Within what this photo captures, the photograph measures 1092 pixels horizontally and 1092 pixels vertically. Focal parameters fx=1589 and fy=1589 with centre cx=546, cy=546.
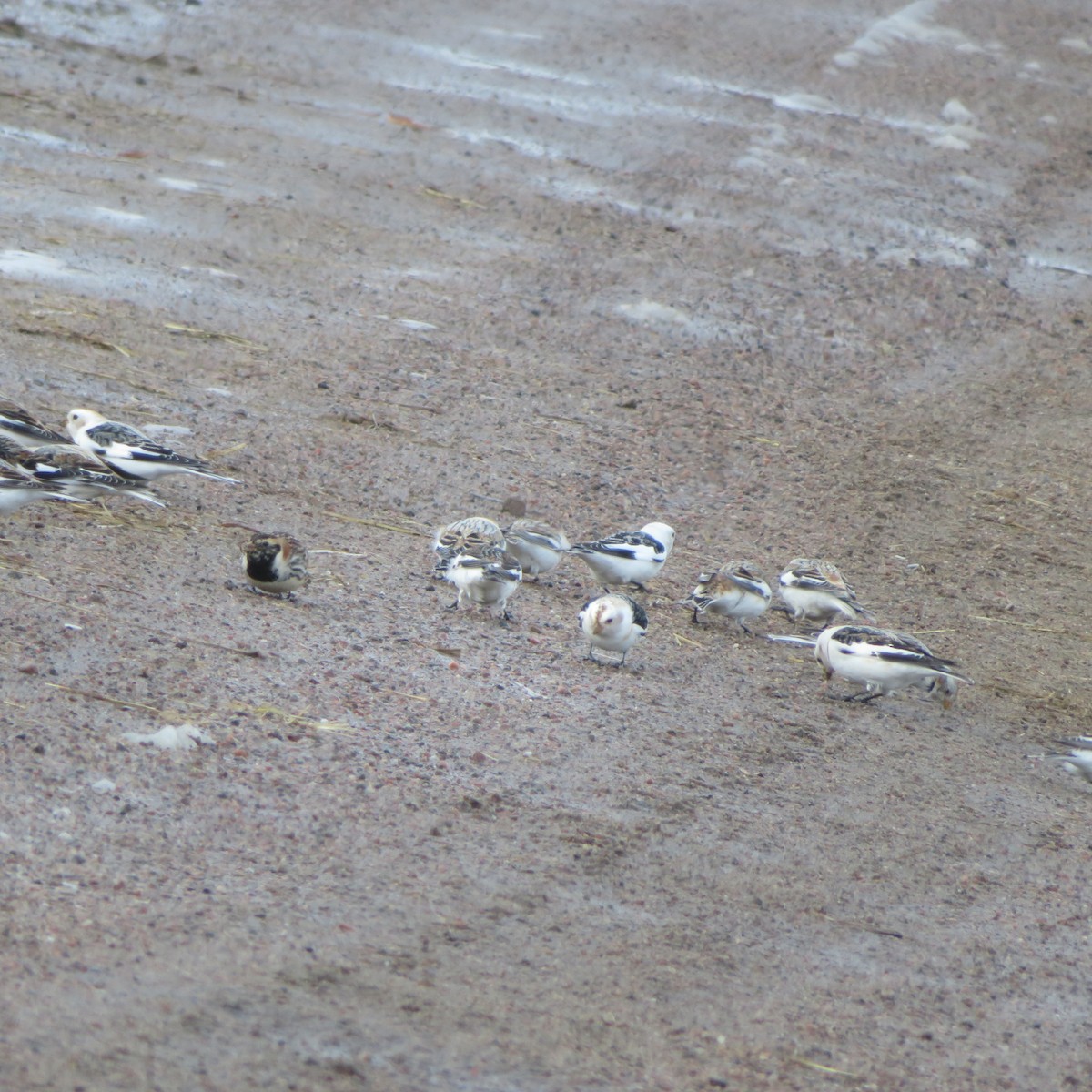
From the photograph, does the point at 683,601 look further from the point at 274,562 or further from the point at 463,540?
the point at 274,562

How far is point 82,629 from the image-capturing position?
660 cm

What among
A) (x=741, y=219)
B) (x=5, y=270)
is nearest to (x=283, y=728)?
(x=5, y=270)

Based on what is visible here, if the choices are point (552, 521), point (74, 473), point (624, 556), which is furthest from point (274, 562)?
point (552, 521)

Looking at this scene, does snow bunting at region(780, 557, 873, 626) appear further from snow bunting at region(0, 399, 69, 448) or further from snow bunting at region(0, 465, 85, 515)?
snow bunting at region(0, 399, 69, 448)

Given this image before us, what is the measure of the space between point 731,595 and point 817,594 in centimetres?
55

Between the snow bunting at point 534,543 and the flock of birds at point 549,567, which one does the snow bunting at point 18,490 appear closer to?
the flock of birds at point 549,567

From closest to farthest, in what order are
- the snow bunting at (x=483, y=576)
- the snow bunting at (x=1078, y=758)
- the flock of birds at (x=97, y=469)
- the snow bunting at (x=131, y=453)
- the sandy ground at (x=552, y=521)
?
the sandy ground at (x=552, y=521)
the snow bunting at (x=1078, y=758)
the flock of birds at (x=97, y=469)
the snow bunting at (x=483, y=576)
the snow bunting at (x=131, y=453)

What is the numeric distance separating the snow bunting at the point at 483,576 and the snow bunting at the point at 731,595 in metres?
1.03

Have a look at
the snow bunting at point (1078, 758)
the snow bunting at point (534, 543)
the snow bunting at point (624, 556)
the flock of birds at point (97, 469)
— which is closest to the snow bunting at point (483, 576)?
the snow bunting at point (534, 543)

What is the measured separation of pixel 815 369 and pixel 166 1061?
9.20 metres

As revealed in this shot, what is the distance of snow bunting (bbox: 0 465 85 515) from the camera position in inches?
299

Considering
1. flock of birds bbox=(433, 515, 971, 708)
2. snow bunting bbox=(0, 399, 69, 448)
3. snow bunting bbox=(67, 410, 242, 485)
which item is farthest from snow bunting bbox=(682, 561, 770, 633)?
snow bunting bbox=(0, 399, 69, 448)

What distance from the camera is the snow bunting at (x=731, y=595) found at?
8477 millimetres

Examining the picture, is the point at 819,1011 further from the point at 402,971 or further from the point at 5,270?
the point at 5,270
